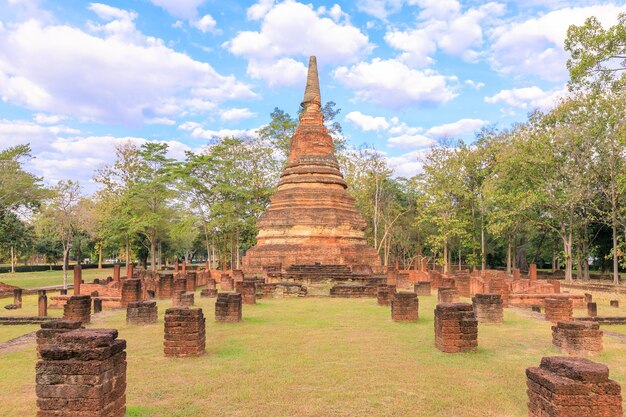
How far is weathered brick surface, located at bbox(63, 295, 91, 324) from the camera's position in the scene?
11.2 m

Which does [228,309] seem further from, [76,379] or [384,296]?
[76,379]

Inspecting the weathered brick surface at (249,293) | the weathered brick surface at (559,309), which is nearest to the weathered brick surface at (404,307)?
the weathered brick surface at (559,309)

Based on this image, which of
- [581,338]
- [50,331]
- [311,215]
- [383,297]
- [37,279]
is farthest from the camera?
[37,279]

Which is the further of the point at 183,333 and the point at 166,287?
the point at 166,287

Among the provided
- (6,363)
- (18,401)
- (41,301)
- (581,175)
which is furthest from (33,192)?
(581,175)

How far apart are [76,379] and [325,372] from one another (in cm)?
321

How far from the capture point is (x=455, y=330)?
7.80 meters

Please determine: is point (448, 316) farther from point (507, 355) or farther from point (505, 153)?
point (505, 153)

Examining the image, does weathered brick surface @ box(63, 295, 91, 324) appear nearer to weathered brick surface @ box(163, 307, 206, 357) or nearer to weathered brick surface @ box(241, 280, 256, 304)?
weathered brick surface @ box(163, 307, 206, 357)

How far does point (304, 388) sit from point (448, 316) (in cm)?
314

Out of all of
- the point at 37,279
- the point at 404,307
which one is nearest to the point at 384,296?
the point at 404,307

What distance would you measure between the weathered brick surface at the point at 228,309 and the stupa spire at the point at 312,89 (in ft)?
68.6

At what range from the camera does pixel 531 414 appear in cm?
477

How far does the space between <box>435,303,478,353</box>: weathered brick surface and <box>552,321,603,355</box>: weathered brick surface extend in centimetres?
146
